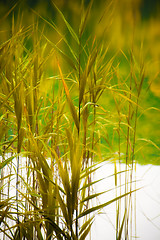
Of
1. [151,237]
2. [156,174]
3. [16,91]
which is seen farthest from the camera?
[156,174]

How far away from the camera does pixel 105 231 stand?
3.70 feet

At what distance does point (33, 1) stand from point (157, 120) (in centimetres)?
209

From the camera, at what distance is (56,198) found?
0.47m

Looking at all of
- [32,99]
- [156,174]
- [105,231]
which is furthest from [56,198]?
[156,174]

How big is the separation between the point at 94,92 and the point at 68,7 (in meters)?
3.10

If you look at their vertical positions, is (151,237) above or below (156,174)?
below

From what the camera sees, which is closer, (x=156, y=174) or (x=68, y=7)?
(x=156, y=174)

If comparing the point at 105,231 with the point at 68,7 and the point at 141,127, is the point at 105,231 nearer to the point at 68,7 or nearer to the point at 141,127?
the point at 141,127

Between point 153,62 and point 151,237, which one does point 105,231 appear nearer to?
point 151,237

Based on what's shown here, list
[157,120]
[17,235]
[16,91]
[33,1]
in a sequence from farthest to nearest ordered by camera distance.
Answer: [157,120], [33,1], [17,235], [16,91]

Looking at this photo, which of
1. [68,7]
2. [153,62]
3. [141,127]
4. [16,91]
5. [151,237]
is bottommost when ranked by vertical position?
[151,237]

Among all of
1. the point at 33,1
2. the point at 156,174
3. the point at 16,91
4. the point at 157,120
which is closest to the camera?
the point at 16,91

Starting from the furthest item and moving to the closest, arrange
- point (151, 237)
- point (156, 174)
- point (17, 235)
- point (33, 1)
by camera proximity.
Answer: point (33, 1)
point (156, 174)
point (151, 237)
point (17, 235)

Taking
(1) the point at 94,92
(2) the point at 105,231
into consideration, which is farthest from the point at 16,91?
(2) the point at 105,231
